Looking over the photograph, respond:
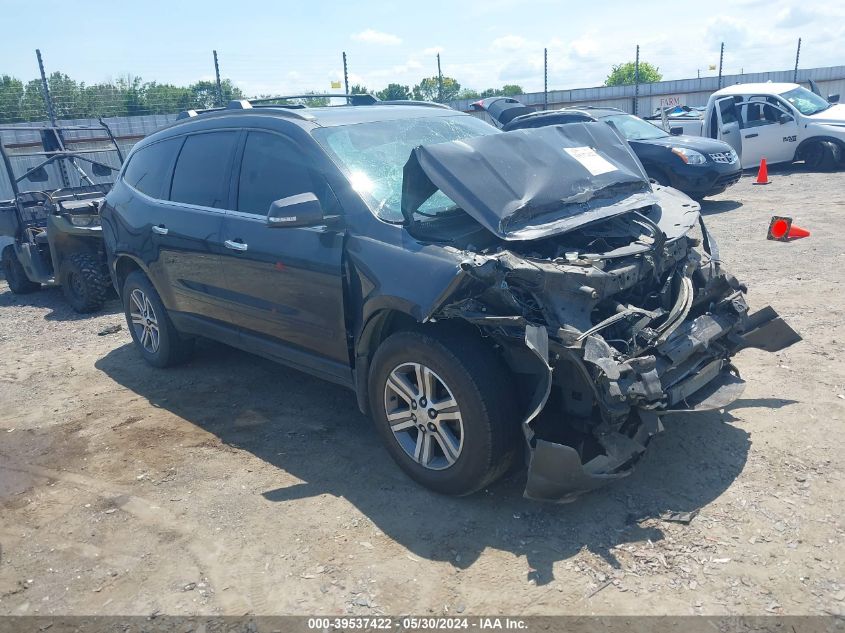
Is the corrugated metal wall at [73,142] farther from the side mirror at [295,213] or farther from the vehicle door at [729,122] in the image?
the vehicle door at [729,122]

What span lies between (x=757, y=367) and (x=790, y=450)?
47.5 inches

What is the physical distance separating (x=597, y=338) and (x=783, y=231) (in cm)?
629

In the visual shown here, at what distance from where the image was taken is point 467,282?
10.7ft

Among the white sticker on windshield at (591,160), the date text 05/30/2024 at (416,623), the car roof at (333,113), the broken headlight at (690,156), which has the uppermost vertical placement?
the car roof at (333,113)

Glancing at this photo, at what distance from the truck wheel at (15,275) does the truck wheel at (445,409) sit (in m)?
7.64

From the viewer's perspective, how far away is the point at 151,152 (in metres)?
5.69

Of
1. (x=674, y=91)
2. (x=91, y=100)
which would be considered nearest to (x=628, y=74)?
(x=674, y=91)

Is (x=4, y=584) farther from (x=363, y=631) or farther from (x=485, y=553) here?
(x=485, y=553)

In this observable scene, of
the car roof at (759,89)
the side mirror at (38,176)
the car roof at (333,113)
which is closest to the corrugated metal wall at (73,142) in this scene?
the side mirror at (38,176)

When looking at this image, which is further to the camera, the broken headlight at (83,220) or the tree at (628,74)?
the tree at (628,74)

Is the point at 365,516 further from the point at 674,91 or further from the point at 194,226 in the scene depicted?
the point at 674,91

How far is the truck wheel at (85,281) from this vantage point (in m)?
8.02

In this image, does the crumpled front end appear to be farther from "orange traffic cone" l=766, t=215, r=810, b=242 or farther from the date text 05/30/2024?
"orange traffic cone" l=766, t=215, r=810, b=242

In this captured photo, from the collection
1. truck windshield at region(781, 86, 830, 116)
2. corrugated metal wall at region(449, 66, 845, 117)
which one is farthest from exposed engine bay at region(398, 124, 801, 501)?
corrugated metal wall at region(449, 66, 845, 117)
